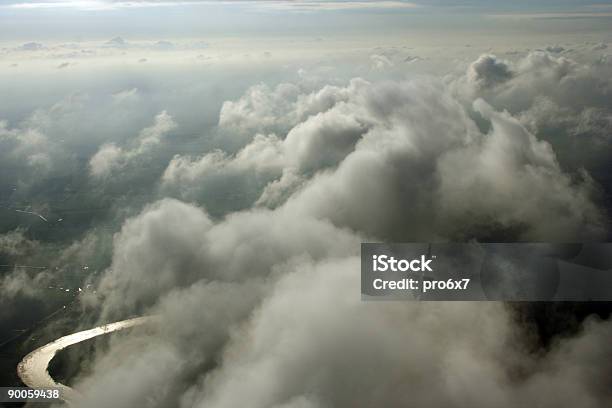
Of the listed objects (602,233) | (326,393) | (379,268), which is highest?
(379,268)

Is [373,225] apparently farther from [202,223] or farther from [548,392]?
[548,392]

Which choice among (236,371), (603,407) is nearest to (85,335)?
(236,371)

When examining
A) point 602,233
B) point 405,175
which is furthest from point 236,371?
point 602,233

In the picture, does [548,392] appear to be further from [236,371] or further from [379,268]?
[236,371]

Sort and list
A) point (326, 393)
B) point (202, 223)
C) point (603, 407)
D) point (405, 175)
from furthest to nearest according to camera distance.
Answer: point (405, 175) < point (202, 223) < point (603, 407) < point (326, 393)

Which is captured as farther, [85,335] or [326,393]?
[85,335]

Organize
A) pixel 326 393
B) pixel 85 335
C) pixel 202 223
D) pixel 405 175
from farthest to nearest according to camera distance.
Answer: pixel 405 175 → pixel 202 223 → pixel 85 335 → pixel 326 393

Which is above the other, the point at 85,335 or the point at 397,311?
the point at 397,311

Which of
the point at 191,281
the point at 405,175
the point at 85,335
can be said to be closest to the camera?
the point at 85,335

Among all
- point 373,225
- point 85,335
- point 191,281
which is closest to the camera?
point 85,335
